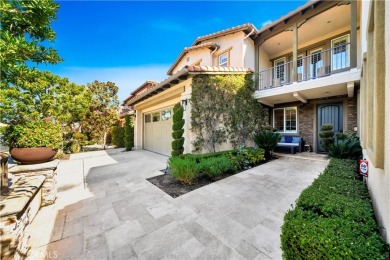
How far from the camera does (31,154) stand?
351 centimetres

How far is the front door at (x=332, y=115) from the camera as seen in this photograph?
780 cm

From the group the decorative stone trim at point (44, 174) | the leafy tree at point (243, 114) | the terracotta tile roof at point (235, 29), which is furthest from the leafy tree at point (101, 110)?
the leafy tree at point (243, 114)

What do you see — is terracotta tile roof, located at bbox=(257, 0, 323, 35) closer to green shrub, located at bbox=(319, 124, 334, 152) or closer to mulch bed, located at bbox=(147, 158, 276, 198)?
green shrub, located at bbox=(319, 124, 334, 152)

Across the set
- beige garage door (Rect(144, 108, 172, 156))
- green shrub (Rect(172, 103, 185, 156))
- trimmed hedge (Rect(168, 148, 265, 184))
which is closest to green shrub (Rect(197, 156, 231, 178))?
trimmed hedge (Rect(168, 148, 265, 184))

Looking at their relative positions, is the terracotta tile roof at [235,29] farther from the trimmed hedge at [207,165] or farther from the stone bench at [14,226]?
the stone bench at [14,226]

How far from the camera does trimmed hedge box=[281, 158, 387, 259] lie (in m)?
1.13

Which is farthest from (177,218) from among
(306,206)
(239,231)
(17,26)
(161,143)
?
(161,143)

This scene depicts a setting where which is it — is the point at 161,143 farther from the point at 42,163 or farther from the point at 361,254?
the point at 361,254

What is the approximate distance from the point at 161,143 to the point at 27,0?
7.62 meters

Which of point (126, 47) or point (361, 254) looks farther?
point (126, 47)

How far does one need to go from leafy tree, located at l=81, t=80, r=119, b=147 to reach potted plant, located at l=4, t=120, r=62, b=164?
35.2 feet

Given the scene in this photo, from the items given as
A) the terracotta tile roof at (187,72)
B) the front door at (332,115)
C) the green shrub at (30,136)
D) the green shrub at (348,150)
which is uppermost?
the terracotta tile roof at (187,72)

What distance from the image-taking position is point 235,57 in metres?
9.50

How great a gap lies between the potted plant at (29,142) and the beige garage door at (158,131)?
17.8 feet
